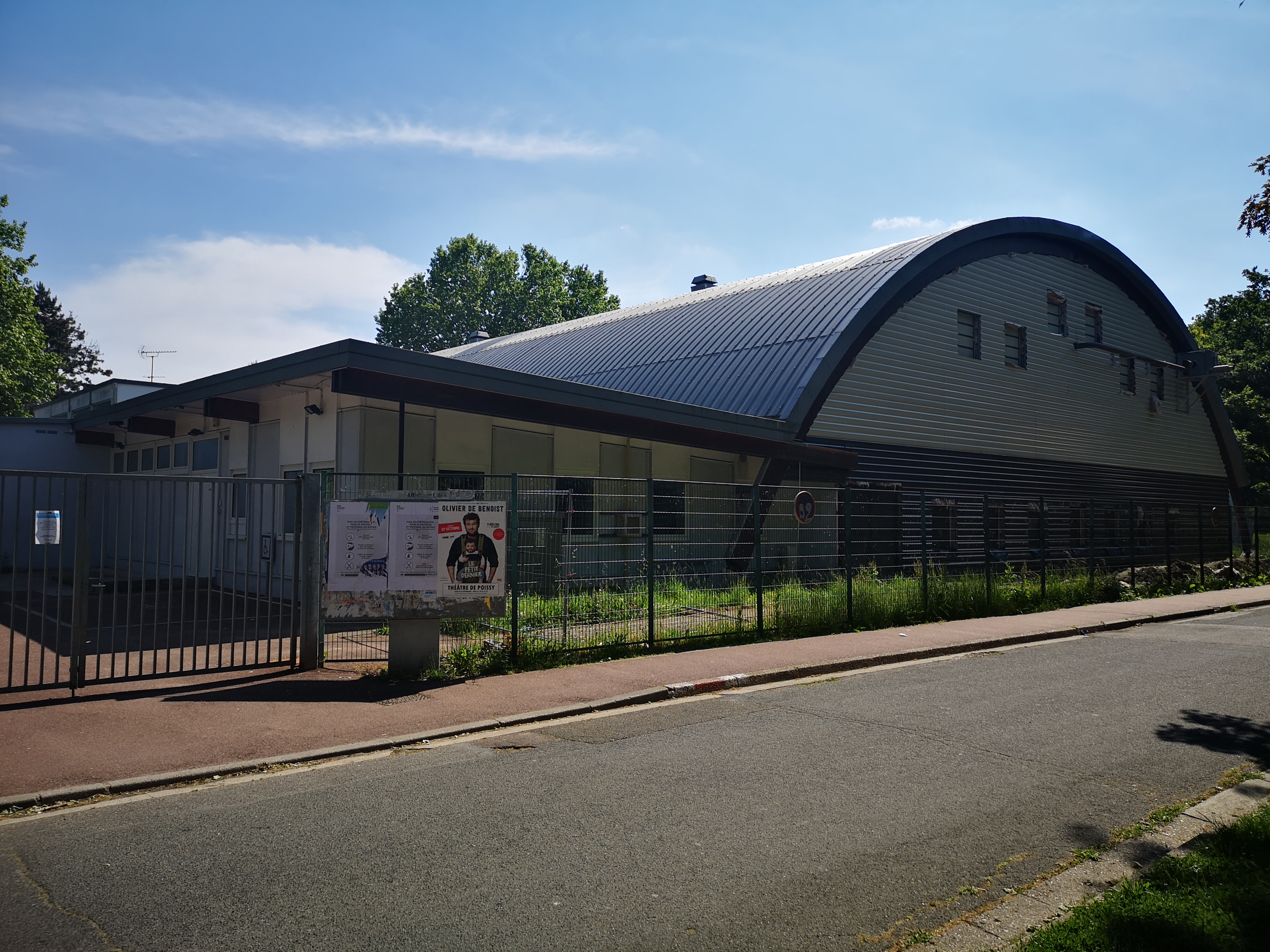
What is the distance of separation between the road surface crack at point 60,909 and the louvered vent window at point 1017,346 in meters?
27.5

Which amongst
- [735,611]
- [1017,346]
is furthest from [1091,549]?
[735,611]

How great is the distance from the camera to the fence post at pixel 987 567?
54.6ft

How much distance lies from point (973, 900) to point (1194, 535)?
2404 centimetres

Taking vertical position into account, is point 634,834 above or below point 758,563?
below

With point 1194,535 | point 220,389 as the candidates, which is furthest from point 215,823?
point 1194,535

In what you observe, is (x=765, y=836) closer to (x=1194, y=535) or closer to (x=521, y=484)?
(x=521, y=484)

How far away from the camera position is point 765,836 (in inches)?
198

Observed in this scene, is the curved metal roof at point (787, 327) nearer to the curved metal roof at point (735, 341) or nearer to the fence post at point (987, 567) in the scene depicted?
the curved metal roof at point (735, 341)

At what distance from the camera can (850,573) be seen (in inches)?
554

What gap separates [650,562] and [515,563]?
6.75ft

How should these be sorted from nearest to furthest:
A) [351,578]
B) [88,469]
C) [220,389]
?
[351,578] → [220,389] → [88,469]

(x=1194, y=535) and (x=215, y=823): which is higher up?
(x=1194, y=535)

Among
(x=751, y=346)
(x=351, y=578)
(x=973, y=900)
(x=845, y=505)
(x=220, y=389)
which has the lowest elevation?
(x=973, y=900)

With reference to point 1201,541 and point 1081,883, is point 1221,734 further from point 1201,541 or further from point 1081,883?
point 1201,541
